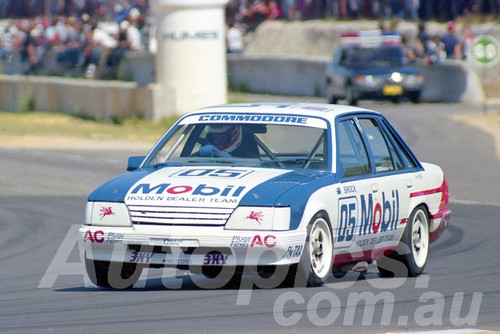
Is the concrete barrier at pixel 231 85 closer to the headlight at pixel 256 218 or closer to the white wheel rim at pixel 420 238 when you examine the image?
the white wheel rim at pixel 420 238

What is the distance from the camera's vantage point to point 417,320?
7309mm

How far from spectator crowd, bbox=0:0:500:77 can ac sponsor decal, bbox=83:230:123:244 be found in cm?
2682

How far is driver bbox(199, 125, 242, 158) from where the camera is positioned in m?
9.16

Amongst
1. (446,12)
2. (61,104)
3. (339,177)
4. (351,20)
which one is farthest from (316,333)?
(351,20)

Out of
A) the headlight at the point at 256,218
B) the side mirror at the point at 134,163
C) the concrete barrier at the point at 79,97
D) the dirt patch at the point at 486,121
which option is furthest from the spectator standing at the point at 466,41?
the headlight at the point at 256,218

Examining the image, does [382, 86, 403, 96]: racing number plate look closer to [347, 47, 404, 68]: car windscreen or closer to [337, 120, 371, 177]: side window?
[347, 47, 404, 68]: car windscreen

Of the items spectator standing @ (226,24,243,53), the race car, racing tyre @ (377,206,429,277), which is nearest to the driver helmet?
racing tyre @ (377,206,429,277)

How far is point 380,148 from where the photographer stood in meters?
9.77

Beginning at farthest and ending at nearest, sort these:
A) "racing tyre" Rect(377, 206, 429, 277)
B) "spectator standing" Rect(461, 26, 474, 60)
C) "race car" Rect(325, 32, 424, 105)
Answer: "spectator standing" Rect(461, 26, 474, 60) < "race car" Rect(325, 32, 424, 105) < "racing tyre" Rect(377, 206, 429, 277)

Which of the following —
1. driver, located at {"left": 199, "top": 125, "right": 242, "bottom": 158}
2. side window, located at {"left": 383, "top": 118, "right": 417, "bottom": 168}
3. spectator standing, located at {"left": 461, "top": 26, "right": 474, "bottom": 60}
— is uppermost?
driver, located at {"left": 199, "top": 125, "right": 242, "bottom": 158}

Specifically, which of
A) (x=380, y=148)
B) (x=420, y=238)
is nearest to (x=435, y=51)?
(x=420, y=238)

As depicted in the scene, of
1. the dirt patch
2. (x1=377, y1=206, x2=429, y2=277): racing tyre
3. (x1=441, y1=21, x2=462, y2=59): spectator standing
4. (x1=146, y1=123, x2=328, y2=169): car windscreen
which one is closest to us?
(x1=146, y1=123, x2=328, y2=169): car windscreen

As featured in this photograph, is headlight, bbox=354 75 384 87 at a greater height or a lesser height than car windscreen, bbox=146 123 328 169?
lesser

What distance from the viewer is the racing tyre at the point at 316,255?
823 centimetres
